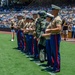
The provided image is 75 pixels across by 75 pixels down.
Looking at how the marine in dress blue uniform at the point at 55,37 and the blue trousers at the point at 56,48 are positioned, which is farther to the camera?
the blue trousers at the point at 56,48

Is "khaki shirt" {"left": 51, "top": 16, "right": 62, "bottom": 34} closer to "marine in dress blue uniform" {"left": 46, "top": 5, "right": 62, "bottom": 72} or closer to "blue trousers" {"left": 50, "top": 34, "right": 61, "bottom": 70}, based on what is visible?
"marine in dress blue uniform" {"left": 46, "top": 5, "right": 62, "bottom": 72}

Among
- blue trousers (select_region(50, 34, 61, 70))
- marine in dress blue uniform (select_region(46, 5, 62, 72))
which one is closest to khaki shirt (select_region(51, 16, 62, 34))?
marine in dress blue uniform (select_region(46, 5, 62, 72))

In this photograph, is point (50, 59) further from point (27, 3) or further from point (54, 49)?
point (27, 3)

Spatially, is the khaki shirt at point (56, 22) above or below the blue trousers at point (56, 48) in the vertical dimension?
above

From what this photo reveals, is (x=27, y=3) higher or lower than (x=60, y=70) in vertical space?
higher

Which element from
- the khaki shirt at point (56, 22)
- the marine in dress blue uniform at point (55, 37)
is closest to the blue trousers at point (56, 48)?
the marine in dress blue uniform at point (55, 37)

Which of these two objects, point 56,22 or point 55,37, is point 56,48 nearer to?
point 55,37

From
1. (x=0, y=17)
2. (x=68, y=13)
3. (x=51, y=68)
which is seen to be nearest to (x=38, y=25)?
(x=51, y=68)

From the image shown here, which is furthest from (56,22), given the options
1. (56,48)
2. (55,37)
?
(56,48)

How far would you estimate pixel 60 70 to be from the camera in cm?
965

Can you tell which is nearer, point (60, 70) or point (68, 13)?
point (60, 70)

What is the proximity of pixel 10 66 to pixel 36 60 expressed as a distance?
5.82 ft

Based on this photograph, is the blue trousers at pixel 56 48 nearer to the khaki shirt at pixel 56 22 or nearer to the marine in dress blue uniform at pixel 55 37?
the marine in dress blue uniform at pixel 55 37

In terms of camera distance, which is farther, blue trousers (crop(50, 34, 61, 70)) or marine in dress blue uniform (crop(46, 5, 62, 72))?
blue trousers (crop(50, 34, 61, 70))
